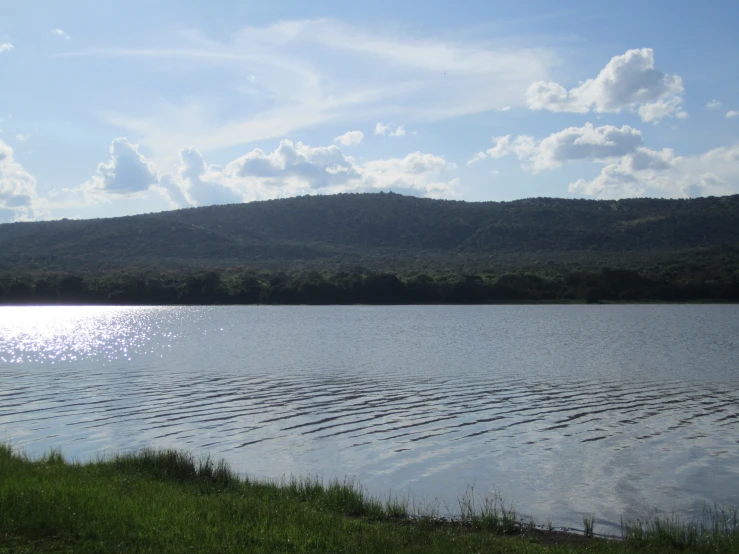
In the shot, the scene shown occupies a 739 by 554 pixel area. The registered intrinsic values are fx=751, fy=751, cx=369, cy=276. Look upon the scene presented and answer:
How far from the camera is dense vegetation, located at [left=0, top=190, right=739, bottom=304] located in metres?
108

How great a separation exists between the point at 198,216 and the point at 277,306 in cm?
8906

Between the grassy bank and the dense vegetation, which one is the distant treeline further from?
the grassy bank

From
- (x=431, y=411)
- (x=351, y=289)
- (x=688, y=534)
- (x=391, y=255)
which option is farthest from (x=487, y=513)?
(x=391, y=255)

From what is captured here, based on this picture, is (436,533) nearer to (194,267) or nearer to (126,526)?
(126,526)

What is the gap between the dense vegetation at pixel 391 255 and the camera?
355 feet

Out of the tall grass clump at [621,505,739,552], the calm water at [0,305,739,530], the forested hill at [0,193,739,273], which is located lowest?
the calm water at [0,305,739,530]

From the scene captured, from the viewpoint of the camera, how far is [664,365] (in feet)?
122

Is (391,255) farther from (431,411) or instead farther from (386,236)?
(431,411)

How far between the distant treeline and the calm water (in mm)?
54983

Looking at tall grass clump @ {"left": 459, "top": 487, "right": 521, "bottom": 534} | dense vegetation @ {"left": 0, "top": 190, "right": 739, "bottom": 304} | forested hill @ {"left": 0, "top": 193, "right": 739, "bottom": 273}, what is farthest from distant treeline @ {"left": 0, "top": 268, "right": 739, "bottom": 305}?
tall grass clump @ {"left": 459, "top": 487, "right": 521, "bottom": 534}

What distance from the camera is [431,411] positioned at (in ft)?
79.7

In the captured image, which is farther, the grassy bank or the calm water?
the calm water

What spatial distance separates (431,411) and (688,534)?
13.1m

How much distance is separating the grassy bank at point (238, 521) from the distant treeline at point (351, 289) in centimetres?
9398
